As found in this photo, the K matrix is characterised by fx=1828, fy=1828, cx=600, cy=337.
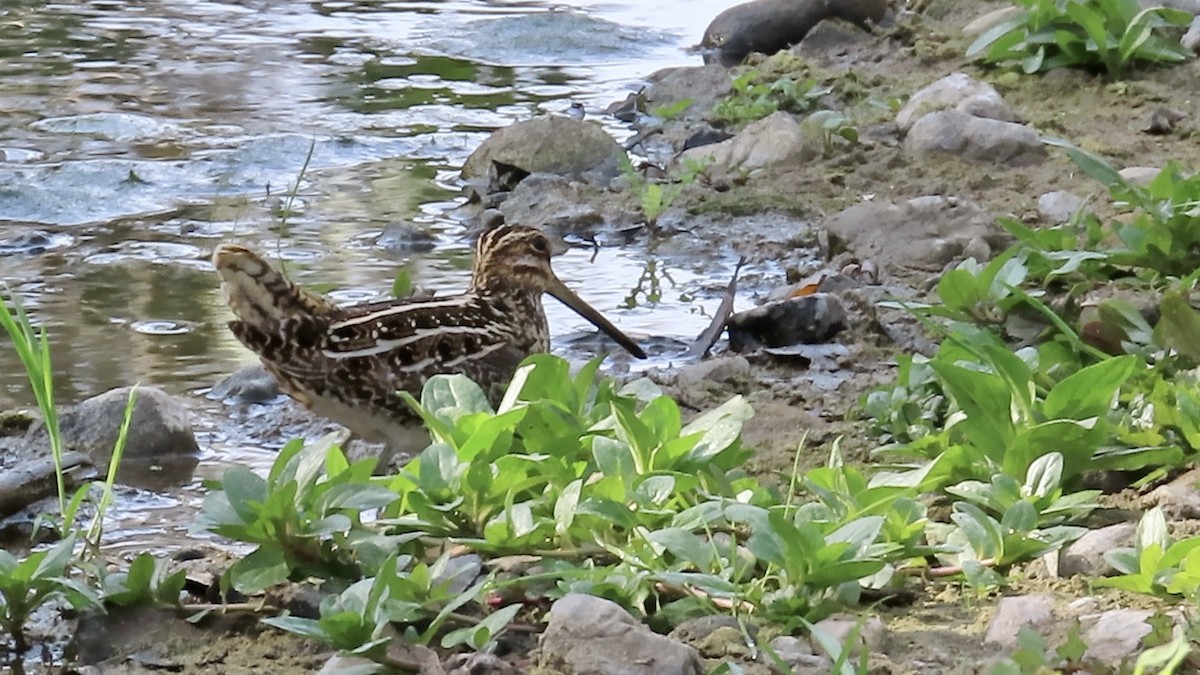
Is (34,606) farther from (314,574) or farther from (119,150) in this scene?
(119,150)

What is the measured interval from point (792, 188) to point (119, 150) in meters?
3.13

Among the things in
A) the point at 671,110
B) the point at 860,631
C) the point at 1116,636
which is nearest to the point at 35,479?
the point at 860,631

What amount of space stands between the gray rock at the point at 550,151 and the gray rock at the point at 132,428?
2.98 metres

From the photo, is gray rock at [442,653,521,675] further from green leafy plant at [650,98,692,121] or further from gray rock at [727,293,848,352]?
green leafy plant at [650,98,692,121]

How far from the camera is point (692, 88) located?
9.41 m

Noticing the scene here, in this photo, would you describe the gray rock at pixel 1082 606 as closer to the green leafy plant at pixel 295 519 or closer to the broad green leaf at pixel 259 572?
the green leafy plant at pixel 295 519

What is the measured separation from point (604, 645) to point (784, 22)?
793 cm

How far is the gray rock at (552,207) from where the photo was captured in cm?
728

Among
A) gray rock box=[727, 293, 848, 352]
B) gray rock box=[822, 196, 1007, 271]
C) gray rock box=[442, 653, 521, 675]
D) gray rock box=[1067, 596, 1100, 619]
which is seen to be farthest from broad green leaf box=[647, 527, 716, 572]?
gray rock box=[822, 196, 1007, 271]

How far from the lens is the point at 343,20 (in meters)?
11.5

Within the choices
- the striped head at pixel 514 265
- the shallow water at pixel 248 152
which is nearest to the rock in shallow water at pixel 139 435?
the shallow water at pixel 248 152

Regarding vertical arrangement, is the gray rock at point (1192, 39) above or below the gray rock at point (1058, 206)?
above

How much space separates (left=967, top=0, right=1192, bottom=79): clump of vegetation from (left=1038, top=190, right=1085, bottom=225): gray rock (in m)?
1.55

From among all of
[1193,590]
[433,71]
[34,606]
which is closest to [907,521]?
[1193,590]
